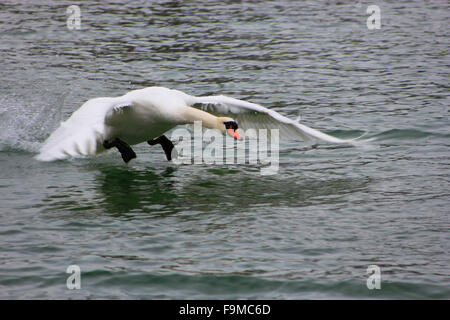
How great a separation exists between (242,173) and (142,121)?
4.86ft

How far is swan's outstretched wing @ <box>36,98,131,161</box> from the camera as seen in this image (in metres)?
8.73

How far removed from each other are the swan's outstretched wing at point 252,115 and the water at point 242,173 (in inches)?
20.0

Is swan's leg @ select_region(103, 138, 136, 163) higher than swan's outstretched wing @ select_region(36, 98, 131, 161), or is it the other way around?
swan's outstretched wing @ select_region(36, 98, 131, 161)

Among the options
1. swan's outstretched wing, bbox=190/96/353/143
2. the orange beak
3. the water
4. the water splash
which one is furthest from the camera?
the water splash

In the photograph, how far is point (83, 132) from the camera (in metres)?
9.00

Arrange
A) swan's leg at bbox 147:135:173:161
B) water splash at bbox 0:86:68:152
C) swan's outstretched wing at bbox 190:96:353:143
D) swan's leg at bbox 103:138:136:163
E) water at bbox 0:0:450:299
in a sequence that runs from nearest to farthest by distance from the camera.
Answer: water at bbox 0:0:450:299 < swan's leg at bbox 103:138:136:163 < swan's outstretched wing at bbox 190:96:353:143 < swan's leg at bbox 147:135:173:161 < water splash at bbox 0:86:68:152

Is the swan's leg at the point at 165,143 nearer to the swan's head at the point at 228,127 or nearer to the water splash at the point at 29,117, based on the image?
the swan's head at the point at 228,127

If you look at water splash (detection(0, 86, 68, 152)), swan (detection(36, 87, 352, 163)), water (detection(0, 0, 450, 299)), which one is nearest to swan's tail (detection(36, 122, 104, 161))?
swan (detection(36, 87, 352, 163))

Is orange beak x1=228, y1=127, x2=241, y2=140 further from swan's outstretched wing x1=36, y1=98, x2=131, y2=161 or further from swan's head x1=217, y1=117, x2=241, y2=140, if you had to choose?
swan's outstretched wing x1=36, y1=98, x2=131, y2=161

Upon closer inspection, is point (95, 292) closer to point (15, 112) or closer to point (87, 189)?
point (87, 189)

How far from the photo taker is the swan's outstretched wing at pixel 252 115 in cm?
1044

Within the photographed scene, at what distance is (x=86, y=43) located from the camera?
18.1m
